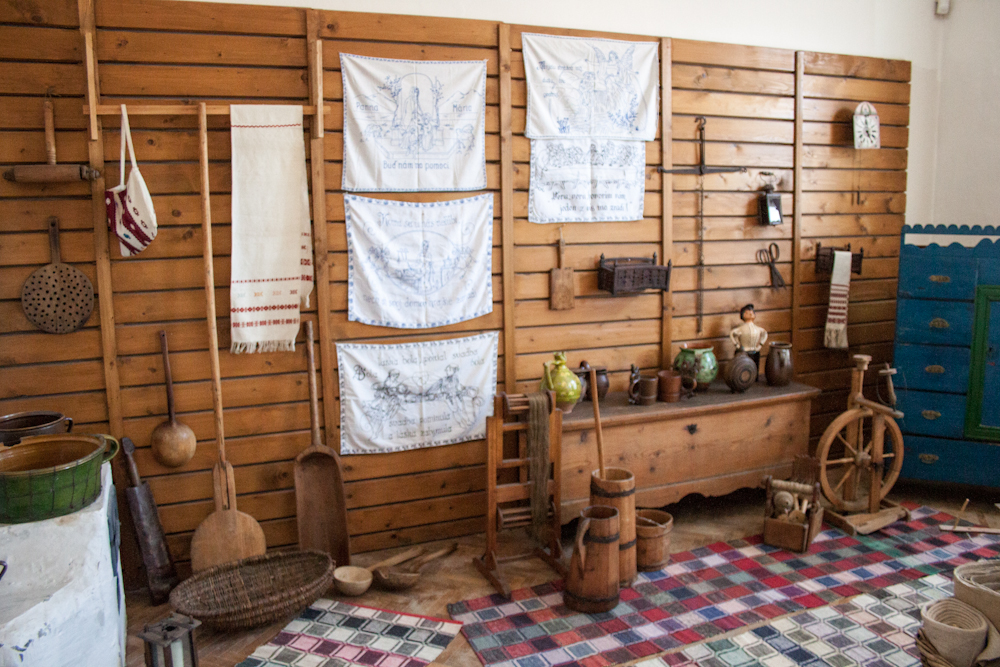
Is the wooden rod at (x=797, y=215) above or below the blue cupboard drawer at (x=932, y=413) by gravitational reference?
above

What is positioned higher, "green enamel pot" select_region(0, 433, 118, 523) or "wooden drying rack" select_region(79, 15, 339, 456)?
"wooden drying rack" select_region(79, 15, 339, 456)

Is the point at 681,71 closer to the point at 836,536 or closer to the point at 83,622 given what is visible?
the point at 836,536

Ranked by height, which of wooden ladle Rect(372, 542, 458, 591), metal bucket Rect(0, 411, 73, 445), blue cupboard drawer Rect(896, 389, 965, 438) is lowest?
wooden ladle Rect(372, 542, 458, 591)

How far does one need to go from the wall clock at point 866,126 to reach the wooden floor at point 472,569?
2.24 metres

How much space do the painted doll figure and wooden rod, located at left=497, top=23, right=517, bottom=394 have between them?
1.42 metres

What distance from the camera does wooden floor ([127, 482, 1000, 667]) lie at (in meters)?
2.97

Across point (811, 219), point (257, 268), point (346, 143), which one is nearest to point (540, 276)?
point (346, 143)

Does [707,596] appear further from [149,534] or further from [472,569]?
[149,534]

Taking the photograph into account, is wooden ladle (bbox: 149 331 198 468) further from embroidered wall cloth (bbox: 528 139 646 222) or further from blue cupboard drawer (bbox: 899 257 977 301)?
blue cupboard drawer (bbox: 899 257 977 301)

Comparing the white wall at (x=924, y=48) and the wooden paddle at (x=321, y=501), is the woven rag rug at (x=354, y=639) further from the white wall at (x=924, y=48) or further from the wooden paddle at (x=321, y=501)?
the white wall at (x=924, y=48)

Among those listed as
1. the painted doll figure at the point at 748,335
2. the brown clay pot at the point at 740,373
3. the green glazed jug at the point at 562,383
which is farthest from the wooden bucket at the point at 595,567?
the painted doll figure at the point at 748,335

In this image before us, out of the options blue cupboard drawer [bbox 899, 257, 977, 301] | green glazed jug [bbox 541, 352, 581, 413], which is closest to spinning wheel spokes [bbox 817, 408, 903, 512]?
blue cupboard drawer [bbox 899, 257, 977, 301]

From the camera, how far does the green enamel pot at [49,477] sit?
240 cm

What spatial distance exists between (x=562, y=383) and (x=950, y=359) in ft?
7.90
